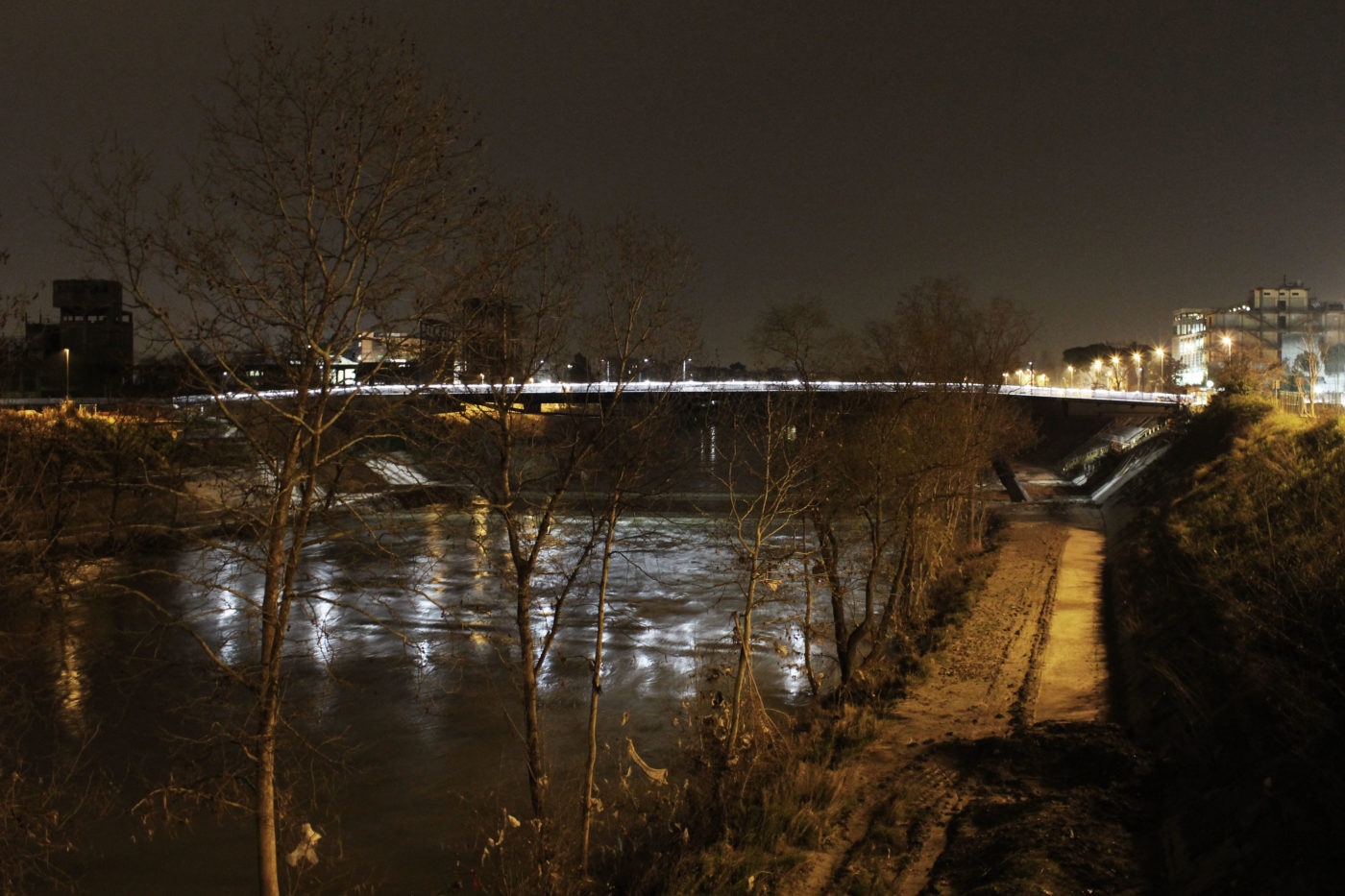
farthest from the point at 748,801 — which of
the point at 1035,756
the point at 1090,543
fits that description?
the point at 1090,543

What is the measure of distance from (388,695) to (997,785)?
1214 centimetres

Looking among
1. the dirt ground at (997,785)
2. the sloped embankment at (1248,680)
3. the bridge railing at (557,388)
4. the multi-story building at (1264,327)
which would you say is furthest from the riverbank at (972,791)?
the multi-story building at (1264,327)

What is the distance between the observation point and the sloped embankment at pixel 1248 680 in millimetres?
8336

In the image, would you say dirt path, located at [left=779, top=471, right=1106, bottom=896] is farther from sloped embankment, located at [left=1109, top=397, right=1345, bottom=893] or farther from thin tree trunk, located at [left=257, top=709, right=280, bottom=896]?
thin tree trunk, located at [left=257, top=709, right=280, bottom=896]

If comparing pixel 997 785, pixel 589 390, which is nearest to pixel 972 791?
pixel 997 785

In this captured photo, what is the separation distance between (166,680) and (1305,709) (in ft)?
65.0

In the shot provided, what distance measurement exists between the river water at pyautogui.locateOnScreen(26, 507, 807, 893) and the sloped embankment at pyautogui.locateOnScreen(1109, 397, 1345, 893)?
5.63m

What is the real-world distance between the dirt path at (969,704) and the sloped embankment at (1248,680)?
920mm

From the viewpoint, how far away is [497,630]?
24.2 meters

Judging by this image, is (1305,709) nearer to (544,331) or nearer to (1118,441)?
(544,331)

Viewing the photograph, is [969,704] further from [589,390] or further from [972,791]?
[589,390]

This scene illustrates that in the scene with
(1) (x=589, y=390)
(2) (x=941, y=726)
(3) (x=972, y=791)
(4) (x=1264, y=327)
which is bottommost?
(2) (x=941, y=726)

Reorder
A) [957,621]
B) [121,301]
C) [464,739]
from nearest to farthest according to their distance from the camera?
[121,301] → [464,739] → [957,621]

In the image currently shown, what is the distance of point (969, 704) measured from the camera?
1534 centimetres
